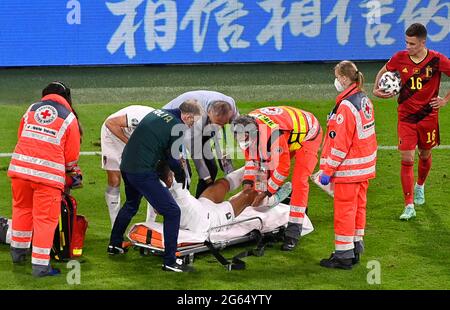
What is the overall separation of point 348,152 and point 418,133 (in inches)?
93.7

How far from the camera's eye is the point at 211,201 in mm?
9656

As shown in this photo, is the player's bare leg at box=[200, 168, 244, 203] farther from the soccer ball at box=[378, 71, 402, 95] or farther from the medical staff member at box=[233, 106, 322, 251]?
the soccer ball at box=[378, 71, 402, 95]

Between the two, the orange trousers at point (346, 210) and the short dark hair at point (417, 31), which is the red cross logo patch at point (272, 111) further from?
the short dark hair at point (417, 31)

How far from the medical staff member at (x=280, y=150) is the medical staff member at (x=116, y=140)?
1.06m

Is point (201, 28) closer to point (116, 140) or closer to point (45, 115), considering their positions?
point (116, 140)

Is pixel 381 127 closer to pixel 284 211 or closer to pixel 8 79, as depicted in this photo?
pixel 284 211

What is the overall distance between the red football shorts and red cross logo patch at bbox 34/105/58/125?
4.20m

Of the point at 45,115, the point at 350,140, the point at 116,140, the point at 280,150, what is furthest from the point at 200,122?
the point at 45,115

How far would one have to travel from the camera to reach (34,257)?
853 centimetres

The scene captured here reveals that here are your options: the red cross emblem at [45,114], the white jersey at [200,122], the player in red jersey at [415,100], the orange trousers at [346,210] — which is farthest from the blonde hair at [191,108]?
the player in red jersey at [415,100]

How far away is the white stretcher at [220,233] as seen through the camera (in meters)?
9.06

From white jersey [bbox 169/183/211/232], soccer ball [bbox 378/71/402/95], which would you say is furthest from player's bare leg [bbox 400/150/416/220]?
white jersey [bbox 169/183/211/232]

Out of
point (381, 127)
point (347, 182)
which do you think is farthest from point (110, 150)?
point (381, 127)

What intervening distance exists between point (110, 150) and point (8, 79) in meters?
8.84
